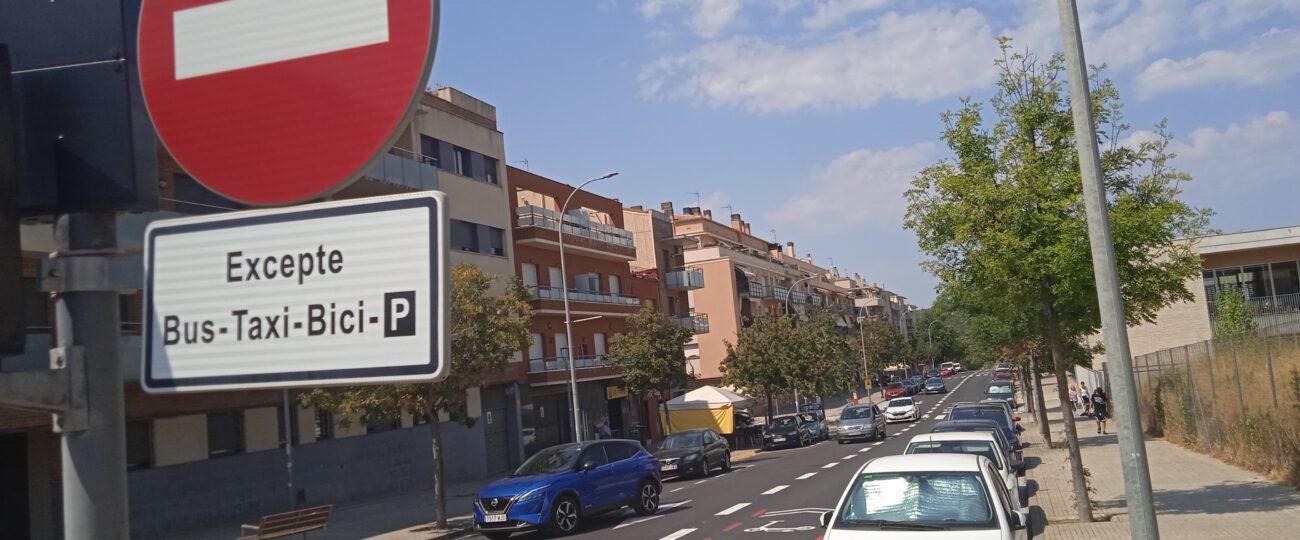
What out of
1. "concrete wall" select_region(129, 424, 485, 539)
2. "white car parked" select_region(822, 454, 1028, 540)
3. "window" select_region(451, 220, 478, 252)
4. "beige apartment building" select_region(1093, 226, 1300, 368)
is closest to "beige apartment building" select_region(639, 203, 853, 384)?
"beige apartment building" select_region(1093, 226, 1300, 368)

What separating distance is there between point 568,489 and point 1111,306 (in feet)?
41.6

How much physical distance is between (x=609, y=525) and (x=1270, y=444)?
42.7ft

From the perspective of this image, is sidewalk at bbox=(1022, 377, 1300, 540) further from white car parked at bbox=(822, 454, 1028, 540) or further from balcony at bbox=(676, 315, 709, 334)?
balcony at bbox=(676, 315, 709, 334)

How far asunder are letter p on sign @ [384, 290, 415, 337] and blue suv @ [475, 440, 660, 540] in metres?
17.0

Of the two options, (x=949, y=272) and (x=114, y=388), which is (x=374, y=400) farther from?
(x=114, y=388)

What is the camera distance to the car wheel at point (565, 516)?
1862 centimetres

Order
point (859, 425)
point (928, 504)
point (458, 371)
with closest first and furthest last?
point (928, 504), point (458, 371), point (859, 425)

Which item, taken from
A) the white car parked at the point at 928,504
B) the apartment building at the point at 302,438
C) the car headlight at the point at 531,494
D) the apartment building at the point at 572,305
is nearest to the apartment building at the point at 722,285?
the apartment building at the point at 572,305

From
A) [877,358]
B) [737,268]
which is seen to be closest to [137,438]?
[737,268]

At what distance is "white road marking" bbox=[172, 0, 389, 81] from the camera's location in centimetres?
212

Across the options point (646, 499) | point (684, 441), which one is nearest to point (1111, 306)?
point (646, 499)

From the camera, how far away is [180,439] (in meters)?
23.6

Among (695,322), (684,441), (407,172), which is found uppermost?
(407,172)

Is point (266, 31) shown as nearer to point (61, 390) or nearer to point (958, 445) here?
Answer: point (61, 390)
